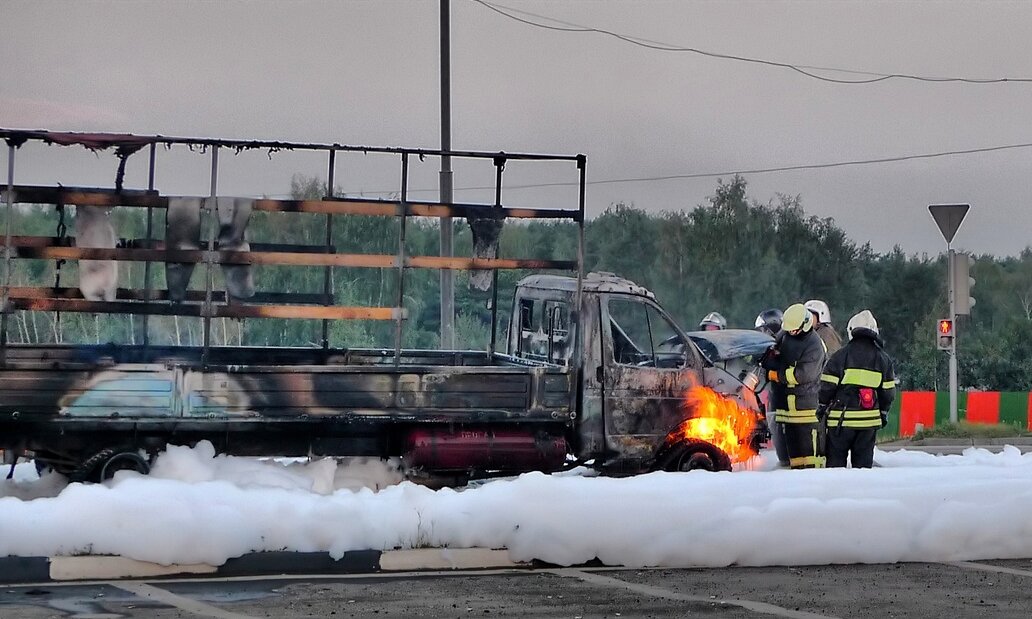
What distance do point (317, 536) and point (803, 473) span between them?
3.54 m

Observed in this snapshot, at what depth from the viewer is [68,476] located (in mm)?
12023

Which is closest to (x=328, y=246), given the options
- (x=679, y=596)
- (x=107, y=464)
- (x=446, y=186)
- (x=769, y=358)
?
(x=107, y=464)

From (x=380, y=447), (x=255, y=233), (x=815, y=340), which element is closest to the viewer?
(x=380, y=447)

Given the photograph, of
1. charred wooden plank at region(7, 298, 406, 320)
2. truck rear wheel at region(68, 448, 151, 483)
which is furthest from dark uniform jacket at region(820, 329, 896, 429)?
truck rear wheel at region(68, 448, 151, 483)

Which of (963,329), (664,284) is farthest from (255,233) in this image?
(963,329)

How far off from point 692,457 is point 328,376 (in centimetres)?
325

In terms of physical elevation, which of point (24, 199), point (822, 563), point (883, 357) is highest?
point (24, 199)

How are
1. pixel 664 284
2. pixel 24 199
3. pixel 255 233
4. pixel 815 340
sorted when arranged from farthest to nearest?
pixel 664 284, pixel 255 233, pixel 815 340, pixel 24 199

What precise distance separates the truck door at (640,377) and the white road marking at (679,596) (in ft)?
10.3

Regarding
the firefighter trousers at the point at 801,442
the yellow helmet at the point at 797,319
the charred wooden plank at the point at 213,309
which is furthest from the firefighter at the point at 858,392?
the charred wooden plank at the point at 213,309

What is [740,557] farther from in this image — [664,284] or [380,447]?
[664,284]

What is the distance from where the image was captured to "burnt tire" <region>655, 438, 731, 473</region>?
41.6 feet

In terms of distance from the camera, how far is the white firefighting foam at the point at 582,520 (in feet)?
29.9

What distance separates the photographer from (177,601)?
8.19 m
